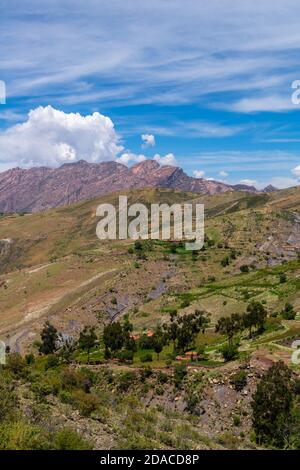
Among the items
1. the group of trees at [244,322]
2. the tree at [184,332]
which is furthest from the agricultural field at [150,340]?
the group of trees at [244,322]

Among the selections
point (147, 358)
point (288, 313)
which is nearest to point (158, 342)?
point (147, 358)

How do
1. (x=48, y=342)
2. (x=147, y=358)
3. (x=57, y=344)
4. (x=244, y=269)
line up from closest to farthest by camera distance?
(x=147, y=358) → (x=48, y=342) → (x=57, y=344) → (x=244, y=269)

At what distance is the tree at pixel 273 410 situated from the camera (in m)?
43.2

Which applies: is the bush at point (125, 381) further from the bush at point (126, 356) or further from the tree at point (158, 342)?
the tree at point (158, 342)

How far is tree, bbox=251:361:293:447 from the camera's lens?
43.2 m

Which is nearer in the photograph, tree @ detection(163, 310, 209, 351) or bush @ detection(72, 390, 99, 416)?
bush @ detection(72, 390, 99, 416)

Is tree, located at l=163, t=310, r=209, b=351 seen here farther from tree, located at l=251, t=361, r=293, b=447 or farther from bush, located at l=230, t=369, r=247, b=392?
tree, located at l=251, t=361, r=293, b=447

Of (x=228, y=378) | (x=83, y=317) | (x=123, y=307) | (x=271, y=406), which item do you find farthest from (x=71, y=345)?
(x=271, y=406)

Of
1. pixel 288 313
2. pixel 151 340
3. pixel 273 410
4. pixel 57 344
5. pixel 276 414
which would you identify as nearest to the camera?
pixel 276 414

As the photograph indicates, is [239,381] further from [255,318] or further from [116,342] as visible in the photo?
[116,342]

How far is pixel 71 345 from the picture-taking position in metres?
112

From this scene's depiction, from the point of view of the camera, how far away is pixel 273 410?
4419 centimetres

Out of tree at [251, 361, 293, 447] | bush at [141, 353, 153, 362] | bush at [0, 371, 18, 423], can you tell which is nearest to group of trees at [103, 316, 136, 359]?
bush at [141, 353, 153, 362]
